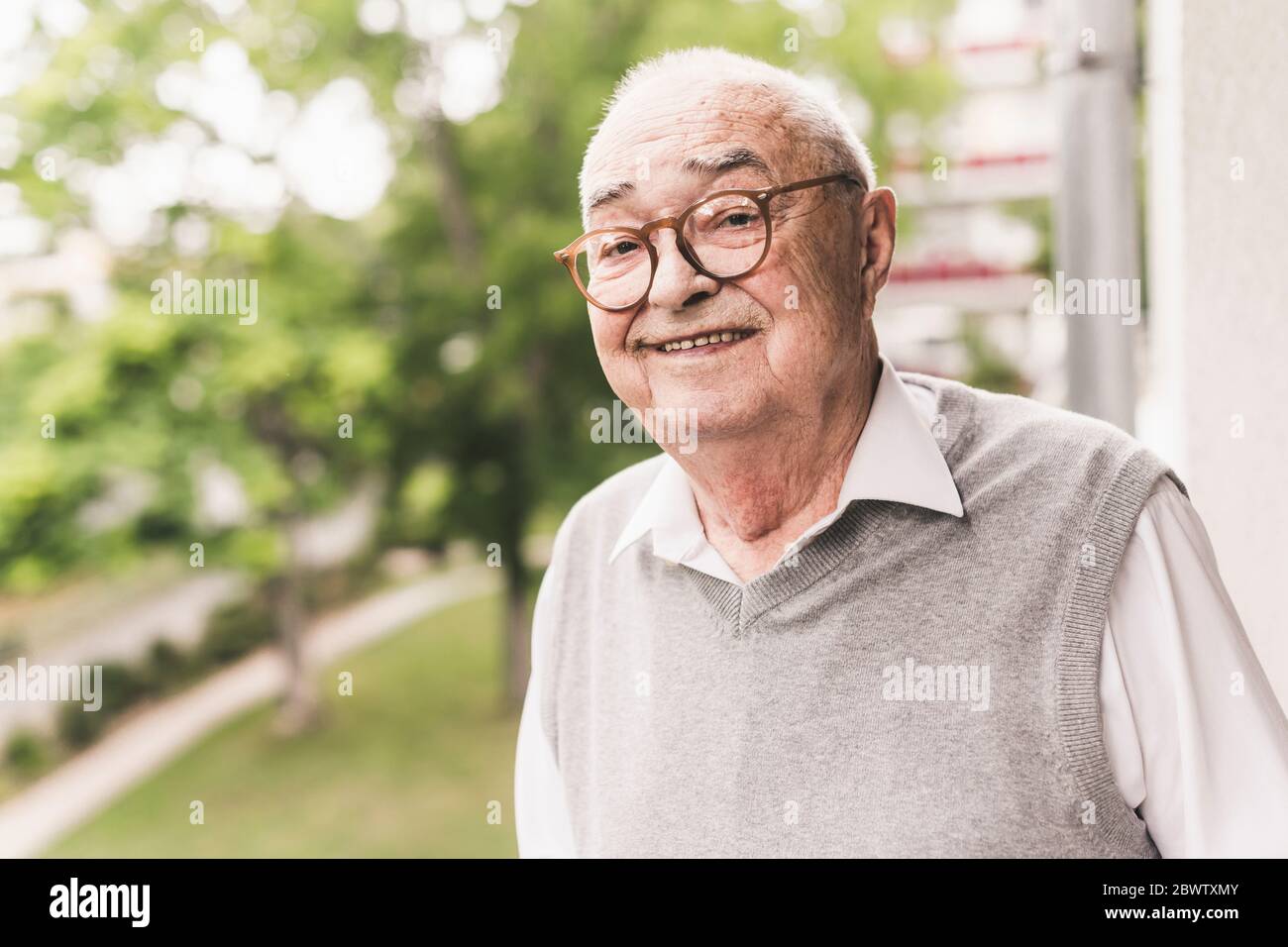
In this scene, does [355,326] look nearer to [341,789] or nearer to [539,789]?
[341,789]

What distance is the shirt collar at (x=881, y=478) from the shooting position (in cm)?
92

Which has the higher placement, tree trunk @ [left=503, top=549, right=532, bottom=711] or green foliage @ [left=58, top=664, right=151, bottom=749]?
tree trunk @ [left=503, top=549, right=532, bottom=711]

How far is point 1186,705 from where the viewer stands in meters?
0.80

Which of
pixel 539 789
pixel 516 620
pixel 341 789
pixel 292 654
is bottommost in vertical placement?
pixel 341 789

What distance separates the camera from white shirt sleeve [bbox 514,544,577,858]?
1.09 m

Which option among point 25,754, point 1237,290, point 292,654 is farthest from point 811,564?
point 25,754

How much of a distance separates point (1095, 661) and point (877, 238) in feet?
1.36

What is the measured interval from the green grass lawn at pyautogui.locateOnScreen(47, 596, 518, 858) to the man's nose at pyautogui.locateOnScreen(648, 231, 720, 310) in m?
6.48

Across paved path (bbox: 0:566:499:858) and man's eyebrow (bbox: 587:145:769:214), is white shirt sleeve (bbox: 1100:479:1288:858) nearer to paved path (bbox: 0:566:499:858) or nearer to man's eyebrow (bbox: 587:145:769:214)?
man's eyebrow (bbox: 587:145:769:214)

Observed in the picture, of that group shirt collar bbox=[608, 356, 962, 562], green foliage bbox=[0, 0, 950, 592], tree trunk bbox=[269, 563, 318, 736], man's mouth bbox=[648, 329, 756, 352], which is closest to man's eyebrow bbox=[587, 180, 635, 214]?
man's mouth bbox=[648, 329, 756, 352]

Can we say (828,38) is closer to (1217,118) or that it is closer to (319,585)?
(1217,118)

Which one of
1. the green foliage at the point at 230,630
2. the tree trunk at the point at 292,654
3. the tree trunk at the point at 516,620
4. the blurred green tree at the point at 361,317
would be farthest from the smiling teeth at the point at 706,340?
the green foliage at the point at 230,630

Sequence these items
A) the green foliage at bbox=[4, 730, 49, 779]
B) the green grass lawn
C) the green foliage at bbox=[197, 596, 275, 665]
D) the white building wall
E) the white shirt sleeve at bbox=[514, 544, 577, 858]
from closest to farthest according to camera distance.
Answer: the white shirt sleeve at bbox=[514, 544, 577, 858] < the white building wall < the green grass lawn < the green foliage at bbox=[4, 730, 49, 779] < the green foliage at bbox=[197, 596, 275, 665]

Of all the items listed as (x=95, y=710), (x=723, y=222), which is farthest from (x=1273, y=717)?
(x=95, y=710)
